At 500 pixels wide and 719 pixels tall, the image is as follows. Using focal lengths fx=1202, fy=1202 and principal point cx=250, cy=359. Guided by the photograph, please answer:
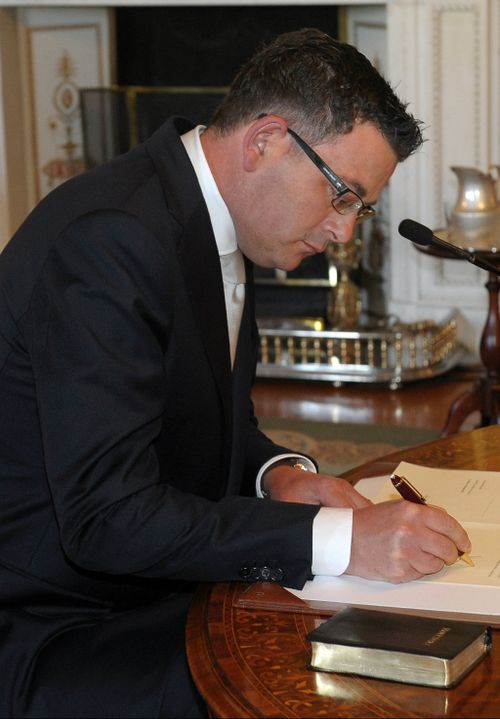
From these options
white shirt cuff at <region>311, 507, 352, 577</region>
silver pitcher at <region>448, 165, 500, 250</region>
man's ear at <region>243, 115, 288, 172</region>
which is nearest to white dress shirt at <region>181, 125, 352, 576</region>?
white shirt cuff at <region>311, 507, 352, 577</region>

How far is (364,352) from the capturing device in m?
5.34

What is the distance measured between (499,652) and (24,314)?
30.0 inches

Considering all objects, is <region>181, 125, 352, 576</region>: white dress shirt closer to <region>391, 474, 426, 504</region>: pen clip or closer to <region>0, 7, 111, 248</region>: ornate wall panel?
<region>391, 474, 426, 504</region>: pen clip

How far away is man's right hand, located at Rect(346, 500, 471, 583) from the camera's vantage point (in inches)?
59.1

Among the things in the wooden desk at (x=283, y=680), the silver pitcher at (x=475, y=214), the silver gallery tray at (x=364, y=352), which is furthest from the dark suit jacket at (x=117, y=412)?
the silver gallery tray at (x=364, y=352)

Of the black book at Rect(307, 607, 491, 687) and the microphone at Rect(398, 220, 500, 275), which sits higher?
the microphone at Rect(398, 220, 500, 275)

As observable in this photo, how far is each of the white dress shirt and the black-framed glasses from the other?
0.65ft

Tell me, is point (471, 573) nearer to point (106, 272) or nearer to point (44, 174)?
point (106, 272)

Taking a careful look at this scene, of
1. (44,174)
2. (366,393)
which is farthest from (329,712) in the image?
(44,174)

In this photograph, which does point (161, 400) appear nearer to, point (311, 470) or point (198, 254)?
point (198, 254)

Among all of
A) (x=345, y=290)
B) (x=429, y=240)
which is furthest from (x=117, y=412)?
(x=345, y=290)

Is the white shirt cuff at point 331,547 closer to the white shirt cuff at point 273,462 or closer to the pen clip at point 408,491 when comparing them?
the pen clip at point 408,491

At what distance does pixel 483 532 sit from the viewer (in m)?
1.67

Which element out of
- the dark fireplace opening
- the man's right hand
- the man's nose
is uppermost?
the dark fireplace opening
